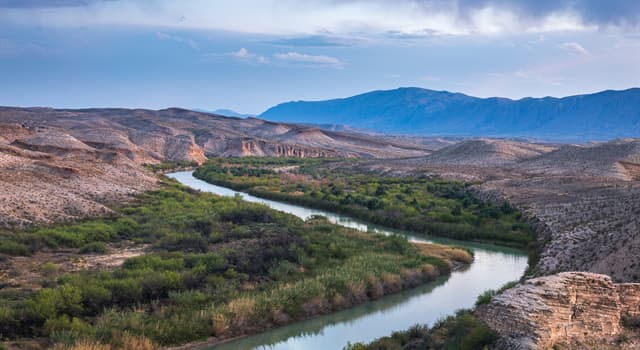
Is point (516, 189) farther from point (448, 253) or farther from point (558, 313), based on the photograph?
point (558, 313)

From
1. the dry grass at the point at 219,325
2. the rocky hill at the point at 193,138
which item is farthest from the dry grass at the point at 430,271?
the rocky hill at the point at 193,138

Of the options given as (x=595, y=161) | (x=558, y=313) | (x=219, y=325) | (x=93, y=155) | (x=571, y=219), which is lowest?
(x=219, y=325)

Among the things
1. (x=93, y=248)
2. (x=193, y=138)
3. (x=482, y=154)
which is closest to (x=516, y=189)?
(x=93, y=248)

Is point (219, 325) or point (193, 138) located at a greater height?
point (193, 138)

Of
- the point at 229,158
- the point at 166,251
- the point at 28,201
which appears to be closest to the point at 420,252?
the point at 166,251

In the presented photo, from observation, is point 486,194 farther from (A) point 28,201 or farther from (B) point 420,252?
(A) point 28,201
